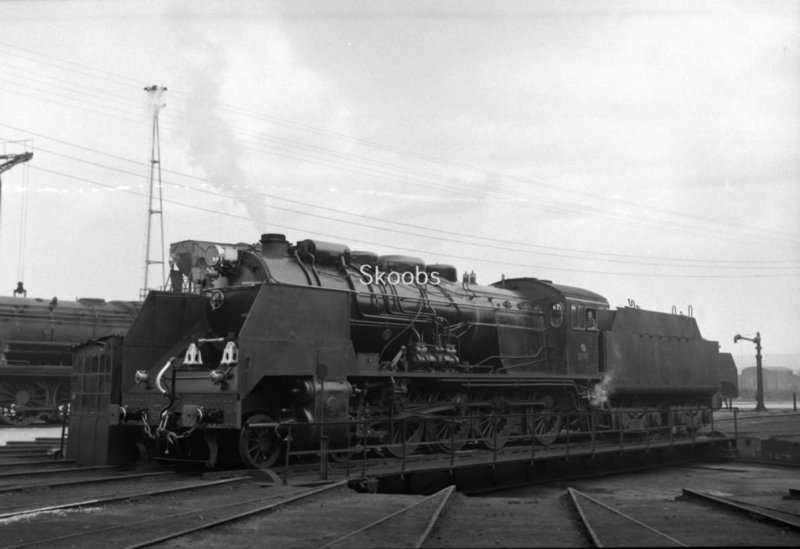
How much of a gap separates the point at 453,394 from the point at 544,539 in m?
7.61

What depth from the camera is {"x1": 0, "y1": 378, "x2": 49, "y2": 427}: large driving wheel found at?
2267 cm

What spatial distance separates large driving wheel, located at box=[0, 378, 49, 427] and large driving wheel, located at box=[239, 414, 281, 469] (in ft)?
43.8

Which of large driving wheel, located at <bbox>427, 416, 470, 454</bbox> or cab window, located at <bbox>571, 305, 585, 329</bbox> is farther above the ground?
cab window, located at <bbox>571, 305, 585, 329</bbox>

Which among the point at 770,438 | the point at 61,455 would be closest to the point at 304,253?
A: the point at 61,455

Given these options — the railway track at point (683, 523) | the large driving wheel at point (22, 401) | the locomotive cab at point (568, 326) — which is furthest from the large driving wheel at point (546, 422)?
the large driving wheel at point (22, 401)

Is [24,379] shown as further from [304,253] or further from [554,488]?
[554,488]

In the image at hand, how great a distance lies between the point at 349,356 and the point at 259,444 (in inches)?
79.7

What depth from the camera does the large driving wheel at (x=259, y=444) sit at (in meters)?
11.7

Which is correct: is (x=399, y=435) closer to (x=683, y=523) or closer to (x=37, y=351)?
(x=683, y=523)

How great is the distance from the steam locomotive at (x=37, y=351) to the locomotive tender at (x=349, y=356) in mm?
10862

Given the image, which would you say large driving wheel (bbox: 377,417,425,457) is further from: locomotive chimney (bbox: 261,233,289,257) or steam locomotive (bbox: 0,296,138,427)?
steam locomotive (bbox: 0,296,138,427)

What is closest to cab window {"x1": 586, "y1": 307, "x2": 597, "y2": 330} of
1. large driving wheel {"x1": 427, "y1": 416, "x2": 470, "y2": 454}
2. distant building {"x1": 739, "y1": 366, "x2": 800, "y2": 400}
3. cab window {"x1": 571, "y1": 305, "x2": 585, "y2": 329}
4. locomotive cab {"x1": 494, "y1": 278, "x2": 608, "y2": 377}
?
locomotive cab {"x1": 494, "y1": 278, "x2": 608, "y2": 377}

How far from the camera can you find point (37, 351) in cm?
2311

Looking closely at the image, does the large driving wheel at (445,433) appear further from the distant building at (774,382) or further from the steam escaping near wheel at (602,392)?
the distant building at (774,382)
